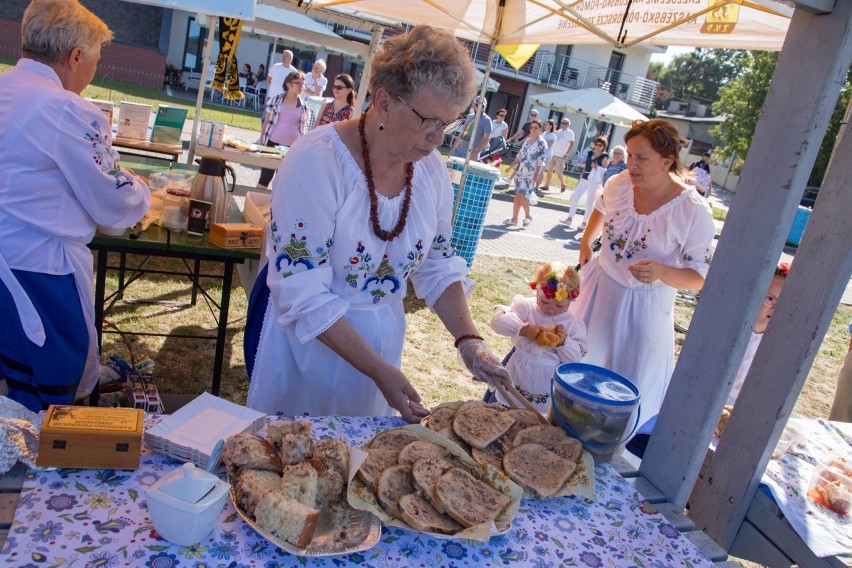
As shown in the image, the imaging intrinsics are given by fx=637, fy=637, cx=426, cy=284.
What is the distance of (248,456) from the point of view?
1.32m

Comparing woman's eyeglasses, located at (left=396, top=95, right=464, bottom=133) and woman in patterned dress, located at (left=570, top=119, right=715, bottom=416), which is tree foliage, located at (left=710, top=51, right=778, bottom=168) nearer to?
woman in patterned dress, located at (left=570, top=119, right=715, bottom=416)

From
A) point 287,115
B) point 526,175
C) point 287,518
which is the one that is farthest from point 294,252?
point 526,175

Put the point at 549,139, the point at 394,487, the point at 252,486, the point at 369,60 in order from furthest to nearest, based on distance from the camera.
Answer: the point at 549,139
the point at 369,60
the point at 394,487
the point at 252,486

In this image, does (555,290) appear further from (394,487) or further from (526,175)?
(526,175)

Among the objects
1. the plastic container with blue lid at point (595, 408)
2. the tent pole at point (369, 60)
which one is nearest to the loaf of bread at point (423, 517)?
the plastic container with blue lid at point (595, 408)

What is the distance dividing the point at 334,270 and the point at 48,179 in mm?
1133

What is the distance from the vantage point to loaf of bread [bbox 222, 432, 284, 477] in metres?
1.32

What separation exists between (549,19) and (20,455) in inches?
215

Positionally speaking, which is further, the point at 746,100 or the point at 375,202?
the point at 746,100

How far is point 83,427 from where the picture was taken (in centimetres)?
128

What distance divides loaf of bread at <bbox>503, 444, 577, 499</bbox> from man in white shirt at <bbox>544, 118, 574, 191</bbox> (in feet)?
51.4

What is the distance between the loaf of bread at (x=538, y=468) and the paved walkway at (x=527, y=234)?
7085 mm

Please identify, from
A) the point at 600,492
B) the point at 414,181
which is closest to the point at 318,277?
the point at 414,181

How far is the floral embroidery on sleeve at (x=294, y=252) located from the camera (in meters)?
1.76
